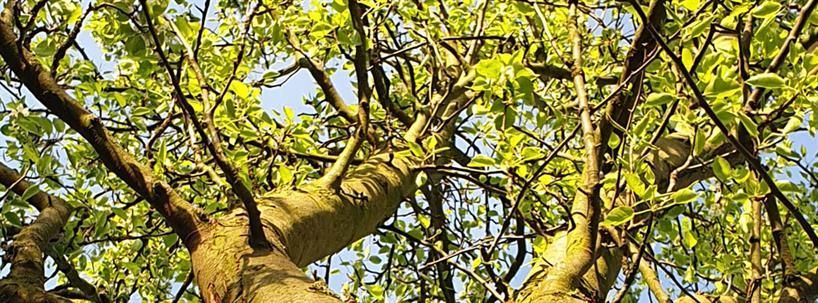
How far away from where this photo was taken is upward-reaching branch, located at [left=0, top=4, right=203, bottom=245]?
192cm

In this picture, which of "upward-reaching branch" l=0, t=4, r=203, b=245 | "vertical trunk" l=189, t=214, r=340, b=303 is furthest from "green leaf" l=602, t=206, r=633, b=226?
"upward-reaching branch" l=0, t=4, r=203, b=245

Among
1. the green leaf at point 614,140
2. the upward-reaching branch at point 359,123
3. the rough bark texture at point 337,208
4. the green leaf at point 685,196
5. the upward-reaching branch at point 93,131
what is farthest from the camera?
the upward-reaching branch at point 359,123

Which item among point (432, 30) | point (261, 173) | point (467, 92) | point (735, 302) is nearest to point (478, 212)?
point (467, 92)

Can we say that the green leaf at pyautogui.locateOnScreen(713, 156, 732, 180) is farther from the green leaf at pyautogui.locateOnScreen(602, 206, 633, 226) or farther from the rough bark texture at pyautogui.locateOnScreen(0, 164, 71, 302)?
the rough bark texture at pyautogui.locateOnScreen(0, 164, 71, 302)

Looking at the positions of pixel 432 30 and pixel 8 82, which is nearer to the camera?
pixel 8 82

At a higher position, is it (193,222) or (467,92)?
(467,92)

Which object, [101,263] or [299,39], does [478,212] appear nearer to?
[299,39]

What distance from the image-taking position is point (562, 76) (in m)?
3.95

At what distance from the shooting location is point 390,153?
3.19 metres

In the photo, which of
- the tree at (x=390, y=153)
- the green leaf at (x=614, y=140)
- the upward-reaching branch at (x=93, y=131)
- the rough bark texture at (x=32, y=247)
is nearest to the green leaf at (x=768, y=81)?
the tree at (x=390, y=153)

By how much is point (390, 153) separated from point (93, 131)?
4.74 feet

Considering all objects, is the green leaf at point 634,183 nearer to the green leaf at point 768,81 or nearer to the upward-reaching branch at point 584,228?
the upward-reaching branch at point 584,228

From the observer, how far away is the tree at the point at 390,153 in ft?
6.14

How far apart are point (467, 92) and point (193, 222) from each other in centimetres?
228
